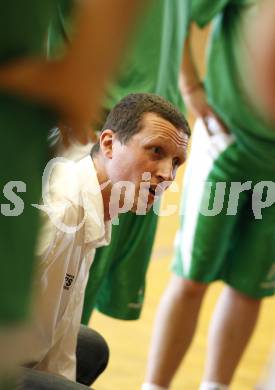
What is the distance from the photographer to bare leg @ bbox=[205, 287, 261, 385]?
203 cm

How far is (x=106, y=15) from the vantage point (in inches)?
30.2

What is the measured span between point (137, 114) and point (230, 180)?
635 mm

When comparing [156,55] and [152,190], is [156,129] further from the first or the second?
[156,55]

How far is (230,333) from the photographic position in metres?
2.03

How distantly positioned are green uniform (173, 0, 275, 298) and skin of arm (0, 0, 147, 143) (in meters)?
1.05

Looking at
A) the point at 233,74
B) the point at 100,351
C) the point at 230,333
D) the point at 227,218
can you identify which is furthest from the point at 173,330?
the point at 233,74

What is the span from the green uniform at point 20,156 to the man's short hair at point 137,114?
526mm

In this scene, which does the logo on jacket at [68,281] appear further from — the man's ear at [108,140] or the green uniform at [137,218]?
the green uniform at [137,218]

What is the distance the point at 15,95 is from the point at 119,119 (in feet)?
1.94

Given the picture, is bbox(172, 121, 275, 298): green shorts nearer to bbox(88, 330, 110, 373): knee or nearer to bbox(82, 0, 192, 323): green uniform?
bbox(82, 0, 192, 323): green uniform

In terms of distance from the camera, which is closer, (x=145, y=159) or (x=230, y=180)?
(x=145, y=159)

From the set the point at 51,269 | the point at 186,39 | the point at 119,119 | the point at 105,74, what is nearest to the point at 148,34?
the point at 186,39

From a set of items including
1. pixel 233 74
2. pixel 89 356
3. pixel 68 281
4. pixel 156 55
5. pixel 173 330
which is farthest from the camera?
pixel 173 330

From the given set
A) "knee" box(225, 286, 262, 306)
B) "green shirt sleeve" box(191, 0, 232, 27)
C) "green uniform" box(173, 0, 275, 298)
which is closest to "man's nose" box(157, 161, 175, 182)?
"green uniform" box(173, 0, 275, 298)
